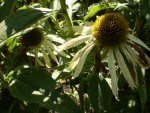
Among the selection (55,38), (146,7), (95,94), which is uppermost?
(146,7)

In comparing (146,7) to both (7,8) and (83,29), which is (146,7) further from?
(7,8)

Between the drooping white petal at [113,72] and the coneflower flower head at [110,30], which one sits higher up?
the coneflower flower head at [110,30]

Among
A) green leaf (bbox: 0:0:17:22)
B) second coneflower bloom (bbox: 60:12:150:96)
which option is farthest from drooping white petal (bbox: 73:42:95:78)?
green leaf (bbox: 0:0:17:22)

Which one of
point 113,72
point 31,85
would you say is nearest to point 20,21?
point 31,85

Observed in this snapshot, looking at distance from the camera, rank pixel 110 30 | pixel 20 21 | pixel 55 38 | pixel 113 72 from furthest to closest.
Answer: pixel 55 38, pixel 110 30, pixel 113 72, pixel 20 21

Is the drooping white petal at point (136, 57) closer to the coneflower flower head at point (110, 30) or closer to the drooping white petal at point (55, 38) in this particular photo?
the coneflower flower head at point (110, 30)

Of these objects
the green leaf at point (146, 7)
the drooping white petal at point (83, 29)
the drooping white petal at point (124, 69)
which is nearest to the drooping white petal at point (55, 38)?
the drooping white petal at point (83, 29)

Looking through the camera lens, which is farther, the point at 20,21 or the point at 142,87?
the point at 142,87
